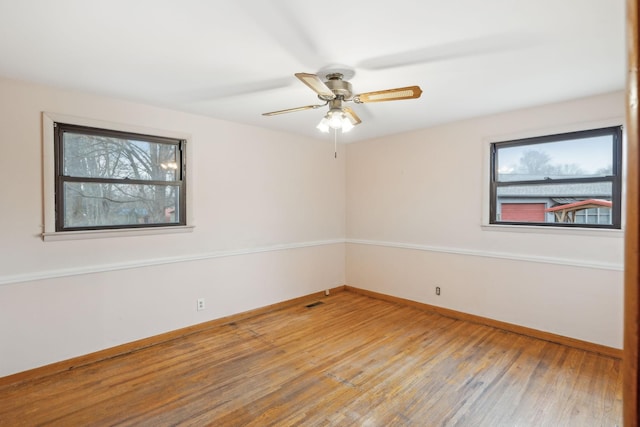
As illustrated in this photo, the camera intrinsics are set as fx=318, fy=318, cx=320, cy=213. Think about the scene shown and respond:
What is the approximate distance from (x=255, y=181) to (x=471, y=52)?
9.37 feet

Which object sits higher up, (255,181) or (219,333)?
(255,181)

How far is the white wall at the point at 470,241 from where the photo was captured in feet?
10.2

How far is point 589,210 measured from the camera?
322 cm

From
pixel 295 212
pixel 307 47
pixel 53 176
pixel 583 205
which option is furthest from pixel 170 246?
pixel 583 205

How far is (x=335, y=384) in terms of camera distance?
8.48 ft

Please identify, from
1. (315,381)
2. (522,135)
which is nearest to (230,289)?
(315,381)

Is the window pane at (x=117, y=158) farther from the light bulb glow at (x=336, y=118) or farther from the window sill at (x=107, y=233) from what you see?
the light bulb glow at (x=336, y=118)

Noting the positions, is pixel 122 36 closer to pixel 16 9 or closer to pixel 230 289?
pixel 16 9

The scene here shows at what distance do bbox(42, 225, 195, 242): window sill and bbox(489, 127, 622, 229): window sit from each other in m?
3.65

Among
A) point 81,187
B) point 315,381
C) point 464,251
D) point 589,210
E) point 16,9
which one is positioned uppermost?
point 16,9

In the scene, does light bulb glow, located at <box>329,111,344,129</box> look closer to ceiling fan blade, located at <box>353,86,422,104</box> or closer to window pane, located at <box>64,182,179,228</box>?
ceiling fan blade, located at <box>353,86,422,104</box>

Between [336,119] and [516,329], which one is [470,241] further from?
[336,119]

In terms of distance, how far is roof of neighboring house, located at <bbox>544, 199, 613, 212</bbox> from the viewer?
3.12 m

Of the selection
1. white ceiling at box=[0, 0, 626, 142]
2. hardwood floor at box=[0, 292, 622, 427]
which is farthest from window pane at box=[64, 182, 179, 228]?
hardwood floor at box=[0, 292, 622, 427]
